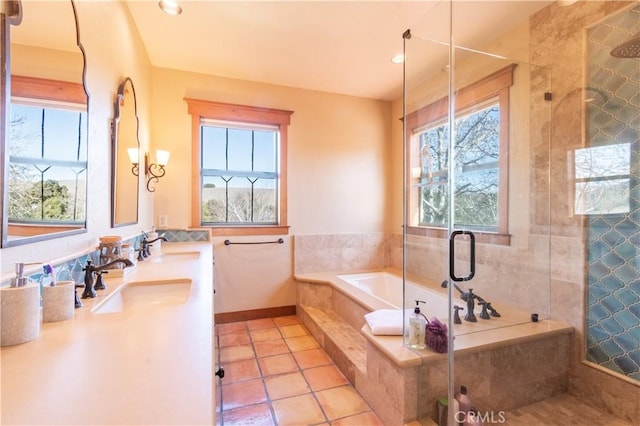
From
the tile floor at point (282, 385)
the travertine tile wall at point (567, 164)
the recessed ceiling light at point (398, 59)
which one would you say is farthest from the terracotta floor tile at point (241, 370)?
the recessed ceiling light at point (398, 59)

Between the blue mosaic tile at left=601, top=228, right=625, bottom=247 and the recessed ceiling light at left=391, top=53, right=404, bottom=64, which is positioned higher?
the recessed ceiling light at left=391, top=53, right=404, bottom=64

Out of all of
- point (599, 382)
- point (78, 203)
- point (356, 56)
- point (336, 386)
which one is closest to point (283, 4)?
point (356, 56)

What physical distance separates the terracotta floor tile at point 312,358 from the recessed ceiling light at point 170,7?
2805 mm

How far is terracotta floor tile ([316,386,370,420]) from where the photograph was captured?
1.75 meters

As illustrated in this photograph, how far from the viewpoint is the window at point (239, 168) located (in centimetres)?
309

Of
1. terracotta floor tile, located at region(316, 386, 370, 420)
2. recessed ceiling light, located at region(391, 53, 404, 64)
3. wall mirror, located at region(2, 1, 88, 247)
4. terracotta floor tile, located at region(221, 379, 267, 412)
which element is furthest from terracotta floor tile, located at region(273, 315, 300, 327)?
recessed ceiling light, located at region(391, 53, 404, 64)

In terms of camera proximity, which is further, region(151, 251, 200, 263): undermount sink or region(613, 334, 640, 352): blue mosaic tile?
region(151, 251, 200, 263): undermount sink

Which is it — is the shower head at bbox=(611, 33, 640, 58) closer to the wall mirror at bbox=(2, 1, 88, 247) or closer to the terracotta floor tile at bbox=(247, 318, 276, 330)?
the wall mirror at bbox=(2, 1, 88, 247)

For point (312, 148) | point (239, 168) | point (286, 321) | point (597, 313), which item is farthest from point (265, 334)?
point (597, 313)

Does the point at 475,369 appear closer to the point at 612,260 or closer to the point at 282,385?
the point at 612,260

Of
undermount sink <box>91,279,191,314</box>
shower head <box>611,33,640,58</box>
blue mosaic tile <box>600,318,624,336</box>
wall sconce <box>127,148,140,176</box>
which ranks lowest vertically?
blue mosaic tile <box>600,318,624,336</box>

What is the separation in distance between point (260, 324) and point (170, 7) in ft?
9.42

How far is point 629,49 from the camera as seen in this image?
65.0 inches

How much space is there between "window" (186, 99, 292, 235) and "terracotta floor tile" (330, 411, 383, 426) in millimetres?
2013
